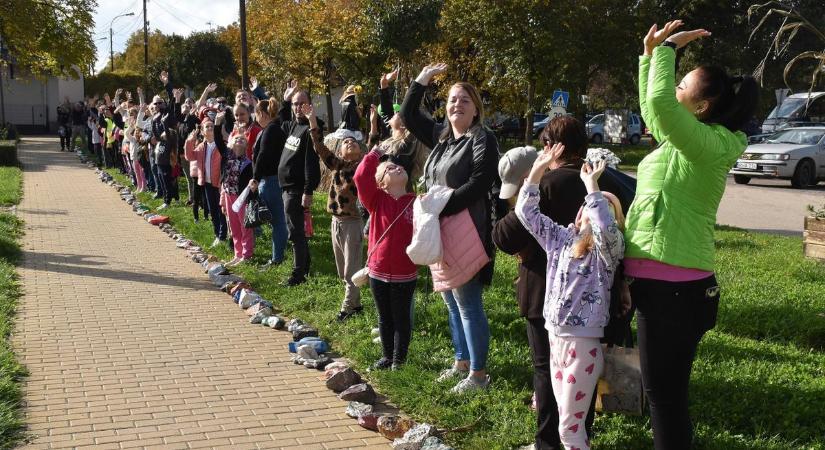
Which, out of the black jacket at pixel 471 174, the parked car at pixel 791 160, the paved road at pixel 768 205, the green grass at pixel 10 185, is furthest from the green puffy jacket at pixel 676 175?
the parked car at pixel 791 160

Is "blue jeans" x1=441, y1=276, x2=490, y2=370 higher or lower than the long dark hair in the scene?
lower

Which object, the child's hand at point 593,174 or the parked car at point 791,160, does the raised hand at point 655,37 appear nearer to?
the child's hand at point 593,174

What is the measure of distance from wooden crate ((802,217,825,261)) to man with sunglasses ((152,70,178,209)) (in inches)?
396

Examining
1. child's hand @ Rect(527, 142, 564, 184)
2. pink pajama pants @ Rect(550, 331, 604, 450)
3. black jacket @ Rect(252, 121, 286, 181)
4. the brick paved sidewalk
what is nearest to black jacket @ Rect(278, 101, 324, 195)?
black jacket @ Rect(252, 121, 286, 181)

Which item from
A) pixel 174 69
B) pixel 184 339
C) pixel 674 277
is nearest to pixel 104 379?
pixel 184 339

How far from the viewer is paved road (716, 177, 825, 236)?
50.7ft

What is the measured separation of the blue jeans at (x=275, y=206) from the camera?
9375 millimetres

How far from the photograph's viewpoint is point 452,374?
5656 millimetres

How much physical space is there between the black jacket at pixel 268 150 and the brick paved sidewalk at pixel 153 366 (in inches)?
56.2

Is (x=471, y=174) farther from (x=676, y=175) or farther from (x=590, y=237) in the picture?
(x=676, y=175)

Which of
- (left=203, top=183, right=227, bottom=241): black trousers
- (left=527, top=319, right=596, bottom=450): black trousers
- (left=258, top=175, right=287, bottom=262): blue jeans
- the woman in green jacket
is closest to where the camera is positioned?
the woman in green jacket

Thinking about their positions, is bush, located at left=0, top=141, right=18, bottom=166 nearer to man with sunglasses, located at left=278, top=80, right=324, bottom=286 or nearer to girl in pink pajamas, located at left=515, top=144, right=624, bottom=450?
man with sunglasses, located at left=278, top=80, right=324, bottom=286

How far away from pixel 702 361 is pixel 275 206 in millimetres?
5192

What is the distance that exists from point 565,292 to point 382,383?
2.10m
